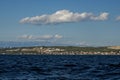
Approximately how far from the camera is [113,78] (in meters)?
62.8

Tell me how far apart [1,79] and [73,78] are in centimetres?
1014

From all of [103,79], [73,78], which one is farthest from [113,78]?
[73,78]

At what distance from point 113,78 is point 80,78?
5.18 metres

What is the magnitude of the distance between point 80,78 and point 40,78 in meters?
5.85

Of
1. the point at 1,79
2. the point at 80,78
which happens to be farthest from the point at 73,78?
the point at 1,79

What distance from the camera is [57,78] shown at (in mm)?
61188

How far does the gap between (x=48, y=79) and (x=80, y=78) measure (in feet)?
15.1

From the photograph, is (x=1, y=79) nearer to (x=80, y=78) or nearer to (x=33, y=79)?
(x=33, y=79)

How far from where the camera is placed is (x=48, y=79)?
6019 centimetres

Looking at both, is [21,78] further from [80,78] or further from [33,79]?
[80,78]

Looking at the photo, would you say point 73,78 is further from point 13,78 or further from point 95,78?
point 13,78

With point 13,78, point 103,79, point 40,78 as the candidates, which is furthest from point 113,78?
point 13,78

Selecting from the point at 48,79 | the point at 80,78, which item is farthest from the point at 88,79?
the point at 48,79

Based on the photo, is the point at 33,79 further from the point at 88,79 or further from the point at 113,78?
the point at 113,78
